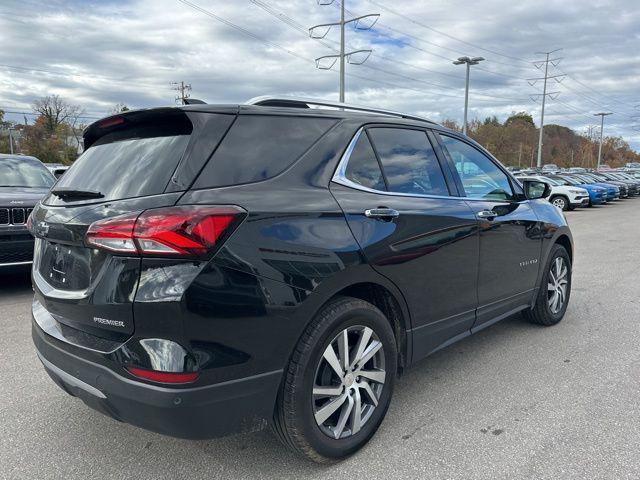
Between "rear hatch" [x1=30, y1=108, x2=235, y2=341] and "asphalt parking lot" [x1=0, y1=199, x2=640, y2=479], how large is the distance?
84 centimetres

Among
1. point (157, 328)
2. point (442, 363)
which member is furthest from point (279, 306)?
point (442, 363)

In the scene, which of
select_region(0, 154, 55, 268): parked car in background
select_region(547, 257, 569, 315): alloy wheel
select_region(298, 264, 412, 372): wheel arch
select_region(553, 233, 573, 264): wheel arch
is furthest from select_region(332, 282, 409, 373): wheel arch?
select_region(0, 154, 55, 268): parked car in background

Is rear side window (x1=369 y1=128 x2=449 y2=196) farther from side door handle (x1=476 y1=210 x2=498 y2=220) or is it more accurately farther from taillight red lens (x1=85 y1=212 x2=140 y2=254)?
taillight red lens (x1=85 y1=212 x2=140 y2=254)

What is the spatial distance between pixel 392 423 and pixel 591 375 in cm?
173

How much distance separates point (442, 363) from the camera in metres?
3.95

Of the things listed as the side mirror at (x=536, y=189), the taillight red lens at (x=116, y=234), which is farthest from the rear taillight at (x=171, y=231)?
the side mirror at (x=536, y=189)

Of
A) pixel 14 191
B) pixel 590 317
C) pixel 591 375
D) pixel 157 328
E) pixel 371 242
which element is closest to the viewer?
pixel 157 328

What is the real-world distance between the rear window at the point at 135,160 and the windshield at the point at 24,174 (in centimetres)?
468

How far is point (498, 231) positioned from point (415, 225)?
3.64ft

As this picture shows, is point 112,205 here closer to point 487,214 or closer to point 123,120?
point 123,120

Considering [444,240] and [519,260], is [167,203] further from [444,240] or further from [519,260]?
[519,260]

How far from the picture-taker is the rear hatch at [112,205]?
6.93 feet

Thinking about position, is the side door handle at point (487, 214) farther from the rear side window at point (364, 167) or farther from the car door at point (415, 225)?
the rear side window at point (364, 167)

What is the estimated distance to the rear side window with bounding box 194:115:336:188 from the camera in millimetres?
2248
